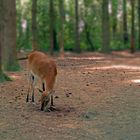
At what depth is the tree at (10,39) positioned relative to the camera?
15.7 m

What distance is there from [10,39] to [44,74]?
6.84 metres

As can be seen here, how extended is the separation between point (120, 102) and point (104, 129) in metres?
2.34

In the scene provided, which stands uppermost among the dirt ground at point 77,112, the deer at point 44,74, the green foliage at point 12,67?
the deer at point 44,74

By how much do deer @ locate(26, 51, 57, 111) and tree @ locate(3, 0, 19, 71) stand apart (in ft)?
17.9

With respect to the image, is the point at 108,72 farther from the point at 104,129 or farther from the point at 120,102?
the point at 104,129

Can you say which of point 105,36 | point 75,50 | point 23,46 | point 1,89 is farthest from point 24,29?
point 1,89

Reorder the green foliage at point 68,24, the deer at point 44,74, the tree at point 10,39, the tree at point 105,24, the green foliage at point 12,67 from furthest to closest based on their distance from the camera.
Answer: the green foliage at point 68,24, the tree at point 105,24, the green foliage at point 12,67, the tree at point 10,39, the deer at point 44,74

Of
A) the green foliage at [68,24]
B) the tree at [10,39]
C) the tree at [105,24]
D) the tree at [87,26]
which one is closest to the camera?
the tree at [10,39]

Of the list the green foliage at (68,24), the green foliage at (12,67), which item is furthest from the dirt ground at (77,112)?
the green foliage at (68,24)

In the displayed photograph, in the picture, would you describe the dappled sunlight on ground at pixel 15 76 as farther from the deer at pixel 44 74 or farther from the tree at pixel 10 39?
the deer at pixel 44 74

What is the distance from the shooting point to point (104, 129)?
7.80 m

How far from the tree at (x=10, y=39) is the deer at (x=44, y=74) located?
546cm

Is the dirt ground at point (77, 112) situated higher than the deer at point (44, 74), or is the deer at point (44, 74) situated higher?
the deer at point (44, 74)

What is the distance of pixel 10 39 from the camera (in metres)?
15.8
